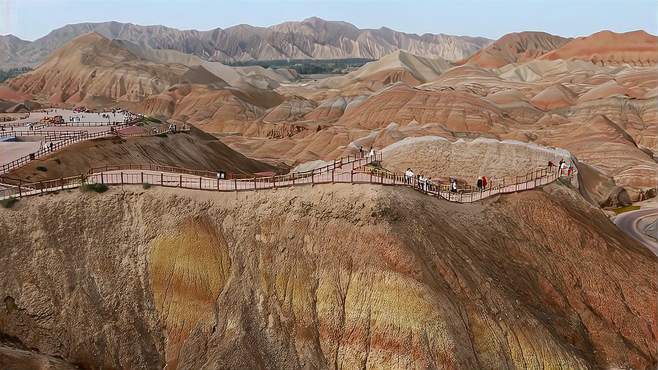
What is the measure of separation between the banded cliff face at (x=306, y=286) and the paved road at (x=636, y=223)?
20271 mm

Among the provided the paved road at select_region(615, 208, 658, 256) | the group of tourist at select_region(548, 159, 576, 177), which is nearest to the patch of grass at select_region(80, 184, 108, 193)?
the group of tourist at select_region(548, 159, 576, 177)

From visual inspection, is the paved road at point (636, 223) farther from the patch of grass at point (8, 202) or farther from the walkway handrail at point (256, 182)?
the patch of grass at point (8, 202)

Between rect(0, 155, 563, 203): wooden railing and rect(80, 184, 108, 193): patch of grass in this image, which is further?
rect(80, 184, 108, 193): patch of grass

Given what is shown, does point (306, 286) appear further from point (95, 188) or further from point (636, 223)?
point (636, 223)

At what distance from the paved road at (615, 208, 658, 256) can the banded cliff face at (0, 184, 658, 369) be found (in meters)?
20.3

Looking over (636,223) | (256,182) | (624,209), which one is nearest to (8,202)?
(256,182)

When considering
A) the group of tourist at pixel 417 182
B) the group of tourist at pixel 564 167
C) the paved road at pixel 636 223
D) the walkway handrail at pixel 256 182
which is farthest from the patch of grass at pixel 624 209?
the group of tourist at pixel 417 182

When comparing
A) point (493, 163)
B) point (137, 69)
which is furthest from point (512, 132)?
point (137, 69)

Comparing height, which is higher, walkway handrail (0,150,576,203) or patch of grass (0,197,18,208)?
walkway handrail (0,150,576,203)

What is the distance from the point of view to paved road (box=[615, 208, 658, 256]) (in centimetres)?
5389

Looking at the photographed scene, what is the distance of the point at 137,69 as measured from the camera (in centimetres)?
18875

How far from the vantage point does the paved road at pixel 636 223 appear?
177 ft

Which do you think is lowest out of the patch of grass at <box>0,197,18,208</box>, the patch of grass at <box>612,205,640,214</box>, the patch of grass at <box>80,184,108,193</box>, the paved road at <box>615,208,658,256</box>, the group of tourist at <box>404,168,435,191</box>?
the paved road at <box>615,208,658,256</box>

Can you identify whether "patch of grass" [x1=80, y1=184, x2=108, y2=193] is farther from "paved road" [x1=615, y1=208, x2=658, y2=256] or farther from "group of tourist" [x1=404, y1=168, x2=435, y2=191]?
"paved road" [x1=615, y1=208, x2=658, y2=256]
